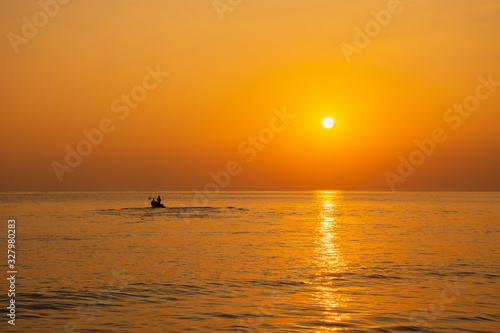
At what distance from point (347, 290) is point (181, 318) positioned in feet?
28.8

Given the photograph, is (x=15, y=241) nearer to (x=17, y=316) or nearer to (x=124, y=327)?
(x=17, y=316)

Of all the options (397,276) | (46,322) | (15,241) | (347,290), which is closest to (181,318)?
(46,322)

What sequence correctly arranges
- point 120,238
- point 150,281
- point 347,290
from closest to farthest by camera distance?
1. point 347,290
2. point 150,281
3. point 120,238

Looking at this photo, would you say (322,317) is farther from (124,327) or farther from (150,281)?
(150,281)

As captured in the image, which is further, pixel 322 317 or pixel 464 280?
pixel 464 280

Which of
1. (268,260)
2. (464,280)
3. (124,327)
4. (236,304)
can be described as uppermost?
(268,260)

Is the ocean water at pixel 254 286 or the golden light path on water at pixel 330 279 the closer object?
the ocean water at pixel 254 286

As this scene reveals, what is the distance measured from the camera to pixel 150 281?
27.2 metres

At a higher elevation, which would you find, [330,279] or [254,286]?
[330,279]

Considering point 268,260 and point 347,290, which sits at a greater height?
point 268,260

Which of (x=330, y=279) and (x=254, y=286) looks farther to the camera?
(x=330, y=279)

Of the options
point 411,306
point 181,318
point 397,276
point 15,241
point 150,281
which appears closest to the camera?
point 181,318

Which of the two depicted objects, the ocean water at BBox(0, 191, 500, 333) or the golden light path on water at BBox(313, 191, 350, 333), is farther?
the golden light path on water at BBox(313, 191, 350, 333)

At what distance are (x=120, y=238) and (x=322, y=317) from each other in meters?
33.3
